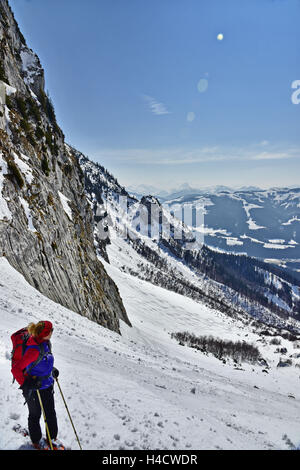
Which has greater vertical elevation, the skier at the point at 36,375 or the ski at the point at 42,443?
the skier at the point at 36,375

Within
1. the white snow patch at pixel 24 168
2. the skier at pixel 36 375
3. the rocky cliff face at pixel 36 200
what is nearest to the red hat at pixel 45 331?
the skier at pixel 36 375

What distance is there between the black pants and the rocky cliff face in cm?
1777

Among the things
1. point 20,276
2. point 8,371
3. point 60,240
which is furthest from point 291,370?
point 8,371

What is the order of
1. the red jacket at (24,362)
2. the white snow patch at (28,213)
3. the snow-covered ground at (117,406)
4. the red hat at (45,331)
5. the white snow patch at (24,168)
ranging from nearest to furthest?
1. the red jacket at (24,362)
2. the red hat at (45,331)
3. the snow-covered ground at (117,406)
4. the white snow patch at (28,213)
5. the white snow patch at (24,168)

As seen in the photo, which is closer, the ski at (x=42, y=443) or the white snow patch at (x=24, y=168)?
the ski at (x=42, y=443)

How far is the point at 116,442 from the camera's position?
686 cm

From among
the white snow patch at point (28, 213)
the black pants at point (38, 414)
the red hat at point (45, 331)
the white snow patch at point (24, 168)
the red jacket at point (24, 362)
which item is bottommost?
the black pants at point (38, 414)

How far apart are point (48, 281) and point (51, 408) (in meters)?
21.2

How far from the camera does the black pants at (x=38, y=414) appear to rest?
568 centimetres

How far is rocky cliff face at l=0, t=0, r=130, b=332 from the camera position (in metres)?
24.0

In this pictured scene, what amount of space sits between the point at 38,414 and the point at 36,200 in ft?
94.1

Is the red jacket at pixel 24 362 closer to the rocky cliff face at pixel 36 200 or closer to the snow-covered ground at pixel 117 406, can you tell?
the snow-covered ground at pixel 117 406

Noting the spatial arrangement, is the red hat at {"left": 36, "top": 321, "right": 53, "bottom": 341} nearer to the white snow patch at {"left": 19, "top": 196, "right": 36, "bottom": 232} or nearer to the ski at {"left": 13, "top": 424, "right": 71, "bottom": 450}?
the ski at {"left": 13, "top": 424, "right": 71, "bottom": 450}
